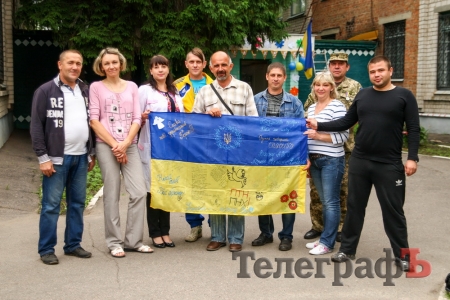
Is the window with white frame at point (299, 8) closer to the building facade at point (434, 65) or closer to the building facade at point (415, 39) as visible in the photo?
the building facade at point (415, 39)

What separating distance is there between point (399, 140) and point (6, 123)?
11.8 meters

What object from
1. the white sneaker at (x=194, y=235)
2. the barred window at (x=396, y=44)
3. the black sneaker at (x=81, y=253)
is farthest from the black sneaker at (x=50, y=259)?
the barred window at (x=396, y=44)

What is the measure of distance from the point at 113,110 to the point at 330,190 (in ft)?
7.95

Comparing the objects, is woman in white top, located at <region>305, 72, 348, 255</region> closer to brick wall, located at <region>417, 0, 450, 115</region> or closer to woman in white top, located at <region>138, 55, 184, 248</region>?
woman in white top, located at <region>138, 55, 184, 248</region>

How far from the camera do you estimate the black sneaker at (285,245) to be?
6.47 meters

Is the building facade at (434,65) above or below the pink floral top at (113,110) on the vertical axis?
above

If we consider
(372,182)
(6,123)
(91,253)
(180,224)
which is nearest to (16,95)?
(6,123)

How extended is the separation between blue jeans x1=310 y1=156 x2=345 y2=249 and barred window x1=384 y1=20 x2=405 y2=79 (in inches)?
588

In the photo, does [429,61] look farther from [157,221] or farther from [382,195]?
[157,221]

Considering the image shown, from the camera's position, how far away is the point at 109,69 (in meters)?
6.04

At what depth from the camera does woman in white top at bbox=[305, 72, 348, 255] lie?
627 cm

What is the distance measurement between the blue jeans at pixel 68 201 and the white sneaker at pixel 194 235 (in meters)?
1.32

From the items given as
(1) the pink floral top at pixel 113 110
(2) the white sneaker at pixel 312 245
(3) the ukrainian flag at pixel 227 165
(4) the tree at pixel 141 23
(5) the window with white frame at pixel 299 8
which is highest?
(5) the window with white frame at pixel 299 8

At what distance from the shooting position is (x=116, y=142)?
5996mm
